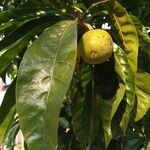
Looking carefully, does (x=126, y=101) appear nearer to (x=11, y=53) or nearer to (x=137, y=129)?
(x=11, y=53)

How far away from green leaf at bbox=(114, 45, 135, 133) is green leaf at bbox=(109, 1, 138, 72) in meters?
0.03

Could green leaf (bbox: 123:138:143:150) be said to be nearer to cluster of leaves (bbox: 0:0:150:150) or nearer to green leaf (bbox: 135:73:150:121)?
cluster of leaves (bbox: 0:0:150:150)

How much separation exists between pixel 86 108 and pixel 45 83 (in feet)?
1.89

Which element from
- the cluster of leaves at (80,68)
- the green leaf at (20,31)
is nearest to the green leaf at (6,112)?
the cluster of leaves at (80,68)

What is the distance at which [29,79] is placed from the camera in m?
1.36

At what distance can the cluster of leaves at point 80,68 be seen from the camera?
53.6 inches

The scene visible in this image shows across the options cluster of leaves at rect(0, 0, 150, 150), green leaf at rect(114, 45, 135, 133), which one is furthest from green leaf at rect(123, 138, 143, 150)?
green leaf at rect(114, 45, 135, 133)


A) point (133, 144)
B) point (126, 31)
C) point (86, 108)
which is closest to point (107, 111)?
point (86, 108)

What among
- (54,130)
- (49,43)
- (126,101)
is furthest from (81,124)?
(54,130)

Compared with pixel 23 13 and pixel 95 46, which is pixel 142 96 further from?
pixel 23 13

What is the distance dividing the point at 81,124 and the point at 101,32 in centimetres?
43

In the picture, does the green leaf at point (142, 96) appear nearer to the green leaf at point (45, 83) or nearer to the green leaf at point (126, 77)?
the green leaf at point (126, 77)

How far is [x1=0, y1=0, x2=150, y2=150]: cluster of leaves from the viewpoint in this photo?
1360 millimetres

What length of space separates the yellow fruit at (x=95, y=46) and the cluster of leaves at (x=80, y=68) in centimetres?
7
